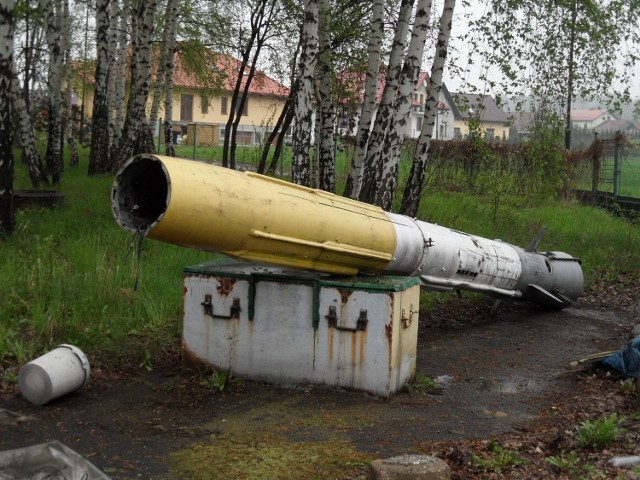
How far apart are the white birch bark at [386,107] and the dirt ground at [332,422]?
163 inches

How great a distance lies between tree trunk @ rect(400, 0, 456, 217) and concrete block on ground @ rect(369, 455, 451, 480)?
8.14 metres

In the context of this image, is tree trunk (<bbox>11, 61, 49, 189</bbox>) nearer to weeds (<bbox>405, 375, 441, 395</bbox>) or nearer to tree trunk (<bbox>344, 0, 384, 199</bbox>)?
tree trunk (<bbox>344, 0, 384, 199</bbox>)

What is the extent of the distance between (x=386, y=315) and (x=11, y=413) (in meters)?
2.66

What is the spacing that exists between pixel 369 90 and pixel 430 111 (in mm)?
1048

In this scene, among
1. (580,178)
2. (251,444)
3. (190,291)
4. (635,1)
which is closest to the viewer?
(251,444)

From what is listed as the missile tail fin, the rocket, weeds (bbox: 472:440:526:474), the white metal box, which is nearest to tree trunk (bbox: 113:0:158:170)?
the missile tail fin

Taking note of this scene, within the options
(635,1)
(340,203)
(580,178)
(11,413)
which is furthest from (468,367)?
(580,178)

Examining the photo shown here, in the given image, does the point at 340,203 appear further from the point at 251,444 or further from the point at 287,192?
the point at 251,444

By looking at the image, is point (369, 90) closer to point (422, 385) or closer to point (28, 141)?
point (28, 141)

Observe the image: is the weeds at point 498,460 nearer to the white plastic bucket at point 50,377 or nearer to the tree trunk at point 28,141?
the white plastic bucket at point 50,377

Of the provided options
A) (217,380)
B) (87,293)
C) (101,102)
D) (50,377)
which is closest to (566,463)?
(217,380)

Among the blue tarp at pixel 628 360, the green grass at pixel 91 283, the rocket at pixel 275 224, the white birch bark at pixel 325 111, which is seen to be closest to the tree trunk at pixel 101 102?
the green grass at pixel 91 283

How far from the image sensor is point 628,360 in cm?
671

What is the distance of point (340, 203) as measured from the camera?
234 inches
